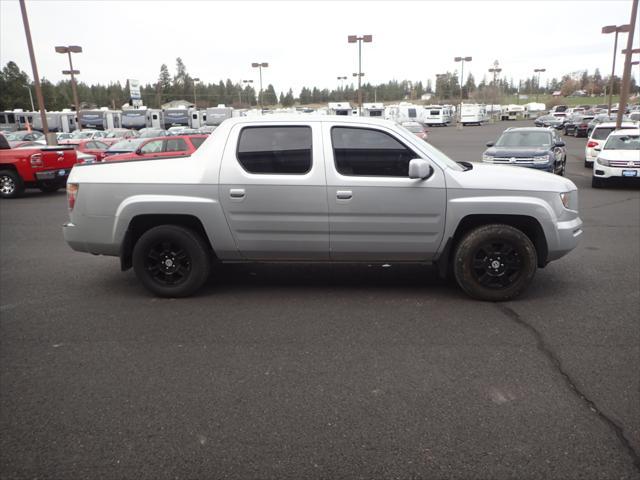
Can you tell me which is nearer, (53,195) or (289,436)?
(289,436)

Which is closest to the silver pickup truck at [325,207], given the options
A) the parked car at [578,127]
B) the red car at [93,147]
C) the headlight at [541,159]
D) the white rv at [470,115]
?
the headlight at [541,159]

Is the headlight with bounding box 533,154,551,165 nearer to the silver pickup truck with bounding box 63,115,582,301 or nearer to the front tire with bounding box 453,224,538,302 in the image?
the silver pickup truck with bounding box 63,115,582,301

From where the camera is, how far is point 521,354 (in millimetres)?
4289

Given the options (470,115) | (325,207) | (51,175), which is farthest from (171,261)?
(470,115)

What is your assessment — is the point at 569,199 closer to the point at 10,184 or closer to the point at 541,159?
the point at 541,159

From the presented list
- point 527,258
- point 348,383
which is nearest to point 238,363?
point 348,383

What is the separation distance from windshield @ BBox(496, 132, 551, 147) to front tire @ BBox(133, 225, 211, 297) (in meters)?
12.5

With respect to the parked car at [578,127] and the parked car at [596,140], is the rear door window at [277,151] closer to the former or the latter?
the parked car at [596,140]

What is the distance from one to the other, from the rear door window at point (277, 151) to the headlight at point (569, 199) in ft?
8.63

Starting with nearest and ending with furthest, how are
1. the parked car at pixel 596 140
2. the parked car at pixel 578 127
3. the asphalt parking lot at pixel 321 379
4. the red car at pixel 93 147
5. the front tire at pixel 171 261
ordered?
the asphalt parking lot at pixel 321 379, the front tire at pixel 171 261, the parked car at pixel 596 140, the red car at pixel 93 147, the parked car at pixel 578 127

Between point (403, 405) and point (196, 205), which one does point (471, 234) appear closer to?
point (403, 405)

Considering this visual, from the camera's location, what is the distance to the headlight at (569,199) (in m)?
5.52

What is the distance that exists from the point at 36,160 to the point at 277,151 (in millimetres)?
12022

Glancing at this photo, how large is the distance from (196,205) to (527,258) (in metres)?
3.41
